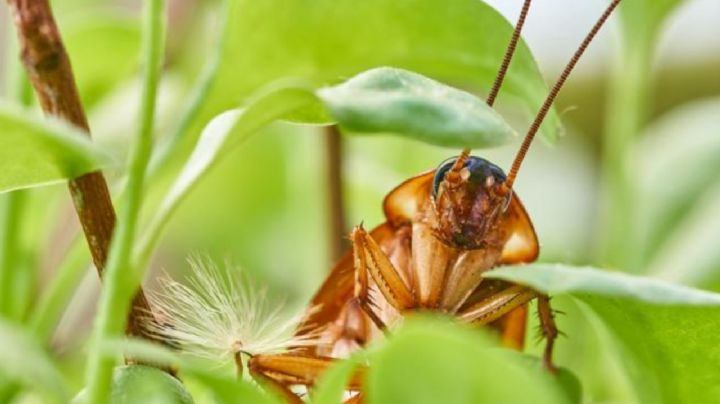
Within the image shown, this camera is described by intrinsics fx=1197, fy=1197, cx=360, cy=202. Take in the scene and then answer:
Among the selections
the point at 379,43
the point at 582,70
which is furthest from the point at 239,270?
the point at 582,70

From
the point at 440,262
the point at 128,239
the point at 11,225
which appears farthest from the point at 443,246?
the point at 128,239

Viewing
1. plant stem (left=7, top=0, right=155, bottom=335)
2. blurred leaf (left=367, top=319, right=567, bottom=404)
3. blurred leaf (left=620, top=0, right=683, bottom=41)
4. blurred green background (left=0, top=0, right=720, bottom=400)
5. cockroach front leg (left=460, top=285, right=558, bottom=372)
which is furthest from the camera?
blurred green background (left=0, top=0, right=720, bottom=400)

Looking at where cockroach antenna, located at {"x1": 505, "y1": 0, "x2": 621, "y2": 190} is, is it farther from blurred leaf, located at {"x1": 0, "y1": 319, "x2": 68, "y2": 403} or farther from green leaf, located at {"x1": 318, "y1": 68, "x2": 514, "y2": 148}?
blurred leaf, located at {"x1": 0, "y1": 319, "x2": 68, "y2": 403}

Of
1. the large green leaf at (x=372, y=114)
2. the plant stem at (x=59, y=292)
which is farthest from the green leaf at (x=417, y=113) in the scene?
the plant stem at (x=59, y=292)

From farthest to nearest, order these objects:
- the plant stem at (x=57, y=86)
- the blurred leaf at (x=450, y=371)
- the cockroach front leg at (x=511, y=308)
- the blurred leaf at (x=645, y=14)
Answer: the blurred leaf at (x=645, y=14)
the cockroach front leg at (x=511, y=308)
the plant stem at (x=57, y=86)
the blurred leaf at (x=450, y=371)

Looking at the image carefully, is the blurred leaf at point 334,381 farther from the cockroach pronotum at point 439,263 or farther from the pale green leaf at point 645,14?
the pale green leaf at point 645,14

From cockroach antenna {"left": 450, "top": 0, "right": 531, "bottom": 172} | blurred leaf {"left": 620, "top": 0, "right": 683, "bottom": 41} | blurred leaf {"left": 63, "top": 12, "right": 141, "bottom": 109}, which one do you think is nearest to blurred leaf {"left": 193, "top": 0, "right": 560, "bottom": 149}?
cockroach antenna {"left": 450, "top": 0, "right": 531, "bottom": 172}

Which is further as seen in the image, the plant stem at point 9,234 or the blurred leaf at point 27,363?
the plant stem at point 9,234

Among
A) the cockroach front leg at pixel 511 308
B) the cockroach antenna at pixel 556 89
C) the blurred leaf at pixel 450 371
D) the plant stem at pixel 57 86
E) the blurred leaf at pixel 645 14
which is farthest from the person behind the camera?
the blurred leaf at pixel 645 14
